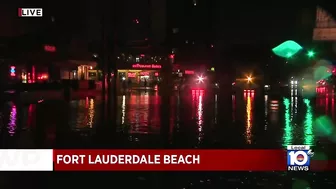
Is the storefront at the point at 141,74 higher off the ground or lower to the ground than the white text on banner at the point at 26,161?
higher

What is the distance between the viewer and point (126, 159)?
7969 mm

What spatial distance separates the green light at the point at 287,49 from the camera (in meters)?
77.1

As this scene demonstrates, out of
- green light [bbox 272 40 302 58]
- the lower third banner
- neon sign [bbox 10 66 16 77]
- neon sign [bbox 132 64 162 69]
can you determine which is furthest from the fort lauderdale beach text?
neon sign [bbox 132 64 162 69]

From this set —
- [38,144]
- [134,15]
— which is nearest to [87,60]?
[134,15]

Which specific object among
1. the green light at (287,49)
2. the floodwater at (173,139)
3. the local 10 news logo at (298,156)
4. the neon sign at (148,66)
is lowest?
the floodwater at (173,139)

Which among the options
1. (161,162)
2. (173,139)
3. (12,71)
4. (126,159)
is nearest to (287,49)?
(12,71)

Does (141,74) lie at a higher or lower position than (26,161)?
higher

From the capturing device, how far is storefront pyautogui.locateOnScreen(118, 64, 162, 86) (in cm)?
8994

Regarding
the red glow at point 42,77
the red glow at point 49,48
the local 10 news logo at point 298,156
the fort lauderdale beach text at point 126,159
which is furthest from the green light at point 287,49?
the local 10 news logo at point 298,156

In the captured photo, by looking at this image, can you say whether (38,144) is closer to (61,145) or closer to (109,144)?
(61,145)

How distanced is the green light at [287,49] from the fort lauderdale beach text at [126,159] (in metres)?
69.4

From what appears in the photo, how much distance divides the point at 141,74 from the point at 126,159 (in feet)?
288

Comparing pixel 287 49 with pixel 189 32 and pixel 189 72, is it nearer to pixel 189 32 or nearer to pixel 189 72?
pixel 189 72

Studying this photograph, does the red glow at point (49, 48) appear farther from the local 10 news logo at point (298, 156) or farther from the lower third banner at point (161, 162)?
the local 10 news logo at point (298, 156)
